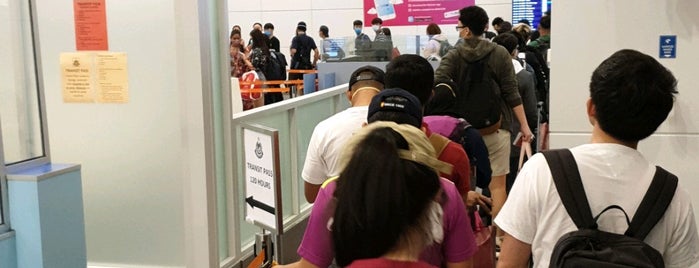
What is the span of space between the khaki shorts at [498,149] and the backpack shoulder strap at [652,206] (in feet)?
9.81

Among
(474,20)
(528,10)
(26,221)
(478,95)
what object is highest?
(528,10)

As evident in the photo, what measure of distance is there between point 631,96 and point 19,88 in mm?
2878

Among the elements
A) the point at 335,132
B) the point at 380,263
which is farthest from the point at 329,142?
the point at 380,263

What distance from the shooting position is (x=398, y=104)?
244cm

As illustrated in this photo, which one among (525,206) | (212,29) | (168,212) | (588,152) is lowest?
(168,212)

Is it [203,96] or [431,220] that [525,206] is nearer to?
[431,220]

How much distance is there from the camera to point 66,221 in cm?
381

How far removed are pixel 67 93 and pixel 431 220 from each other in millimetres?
3300

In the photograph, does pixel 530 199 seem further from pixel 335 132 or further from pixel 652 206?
pixel 335 132

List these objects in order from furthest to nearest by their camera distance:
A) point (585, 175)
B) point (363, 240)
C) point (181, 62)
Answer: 1. point (181, 62)
2. point (585, 175)
3. point (363, 240)

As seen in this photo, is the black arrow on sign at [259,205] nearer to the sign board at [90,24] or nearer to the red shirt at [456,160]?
the red shirt at [456,160]

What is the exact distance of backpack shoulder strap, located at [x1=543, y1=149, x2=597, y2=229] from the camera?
1959mm

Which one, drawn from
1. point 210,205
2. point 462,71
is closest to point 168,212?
point 210,205

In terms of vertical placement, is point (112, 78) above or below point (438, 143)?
above
